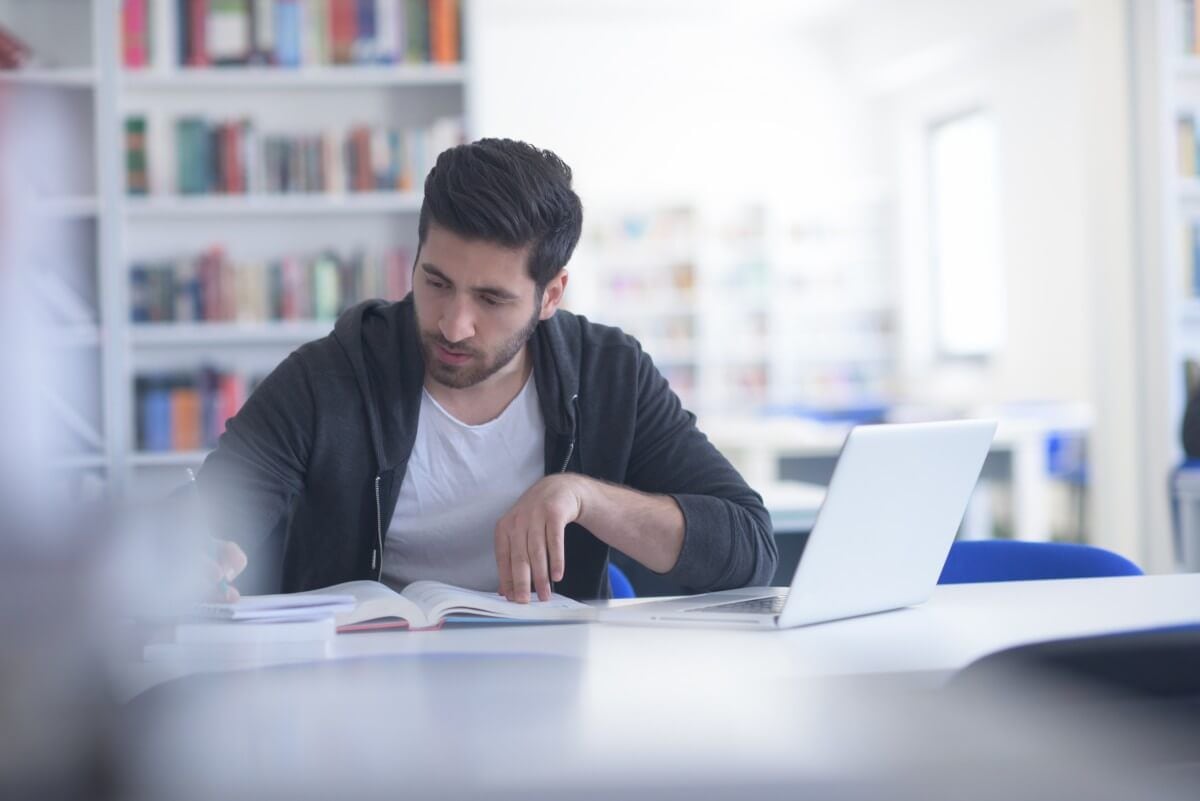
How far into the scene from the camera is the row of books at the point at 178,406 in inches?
160

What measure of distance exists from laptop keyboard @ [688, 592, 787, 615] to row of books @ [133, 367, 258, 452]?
2959mm

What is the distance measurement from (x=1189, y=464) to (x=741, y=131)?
6219mm

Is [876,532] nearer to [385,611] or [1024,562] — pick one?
[385,611]

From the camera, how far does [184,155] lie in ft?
13.4

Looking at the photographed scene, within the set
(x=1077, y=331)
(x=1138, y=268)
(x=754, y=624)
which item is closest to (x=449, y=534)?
(x=754, y=624)

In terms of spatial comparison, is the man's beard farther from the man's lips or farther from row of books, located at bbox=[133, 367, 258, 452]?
row of books, located at bbox=[133, 367, 258, 452]

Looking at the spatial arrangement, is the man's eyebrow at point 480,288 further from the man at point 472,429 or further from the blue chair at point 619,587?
the blue chair at point 619,587

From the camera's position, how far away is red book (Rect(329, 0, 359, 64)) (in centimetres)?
406

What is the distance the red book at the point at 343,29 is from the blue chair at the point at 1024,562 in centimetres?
292

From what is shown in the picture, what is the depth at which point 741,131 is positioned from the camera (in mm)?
9367

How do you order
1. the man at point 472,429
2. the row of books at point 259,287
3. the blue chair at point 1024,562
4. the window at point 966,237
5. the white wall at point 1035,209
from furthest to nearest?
the window at point 966,237 → the white wall at point 1035,209 → the row of books at point 259,287 → the blue chair at point 1024,562 → the man at point 472,429

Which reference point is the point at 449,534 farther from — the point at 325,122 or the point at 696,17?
the point at 696,17

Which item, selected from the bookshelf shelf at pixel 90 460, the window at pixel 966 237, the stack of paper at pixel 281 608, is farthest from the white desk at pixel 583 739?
the window at pixel 966 237

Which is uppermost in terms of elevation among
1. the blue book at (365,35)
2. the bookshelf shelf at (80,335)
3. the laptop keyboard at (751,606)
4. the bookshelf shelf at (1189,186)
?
the blue book at (365,35)
